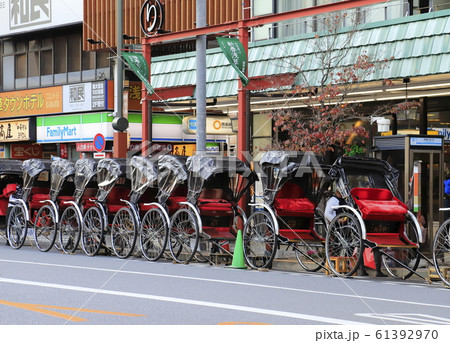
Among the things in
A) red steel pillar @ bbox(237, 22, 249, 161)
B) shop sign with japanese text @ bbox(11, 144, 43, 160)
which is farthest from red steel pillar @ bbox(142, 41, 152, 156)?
shop sign with japanese text @ bbox(11, 144, 43, 160)

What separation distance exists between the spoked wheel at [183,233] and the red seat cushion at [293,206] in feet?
5.10

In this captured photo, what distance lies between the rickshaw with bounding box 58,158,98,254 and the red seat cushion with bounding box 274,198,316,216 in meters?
4.91

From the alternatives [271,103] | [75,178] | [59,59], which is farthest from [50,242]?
[59,59]

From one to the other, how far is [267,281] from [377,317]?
13.7 feet

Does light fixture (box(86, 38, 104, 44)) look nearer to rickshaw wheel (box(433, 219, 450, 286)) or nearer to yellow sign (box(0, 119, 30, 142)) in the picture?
yellow sign (box(0, 119, 30, 142))

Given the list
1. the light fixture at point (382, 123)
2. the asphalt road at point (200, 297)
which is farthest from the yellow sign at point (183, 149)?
the asphalt road at point (200, 297)

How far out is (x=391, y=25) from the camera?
2009 cm

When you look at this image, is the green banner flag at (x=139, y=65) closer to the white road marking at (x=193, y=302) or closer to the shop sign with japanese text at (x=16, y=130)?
the white road marking at (x=193, y=302)

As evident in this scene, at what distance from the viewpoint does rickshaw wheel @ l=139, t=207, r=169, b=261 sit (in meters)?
16.7

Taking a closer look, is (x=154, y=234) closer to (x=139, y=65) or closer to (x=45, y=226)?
(x=45, y=226)

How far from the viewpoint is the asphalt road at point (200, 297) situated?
9.25m

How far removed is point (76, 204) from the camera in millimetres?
18781

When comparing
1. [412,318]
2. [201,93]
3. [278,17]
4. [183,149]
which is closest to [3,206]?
[201,93]
